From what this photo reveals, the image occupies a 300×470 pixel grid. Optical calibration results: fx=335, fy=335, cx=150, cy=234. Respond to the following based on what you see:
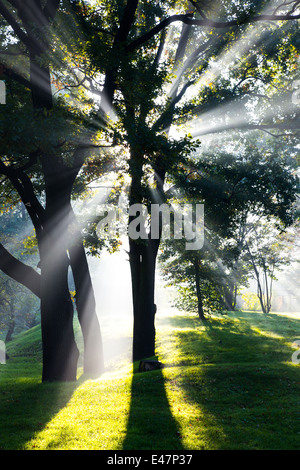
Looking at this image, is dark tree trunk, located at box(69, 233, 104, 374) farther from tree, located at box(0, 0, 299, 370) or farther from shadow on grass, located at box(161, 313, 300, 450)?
shadow on grass, located at box(161, 313, 300, 450)

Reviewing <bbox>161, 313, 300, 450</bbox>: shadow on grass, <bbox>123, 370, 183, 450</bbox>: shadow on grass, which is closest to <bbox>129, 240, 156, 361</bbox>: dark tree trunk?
<bbox>161, 313, 300, 450</bbox>: shadow on grass

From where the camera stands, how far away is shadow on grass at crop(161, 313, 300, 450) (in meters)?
7.03

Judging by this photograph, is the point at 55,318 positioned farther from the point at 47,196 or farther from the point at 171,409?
the point at 171,409

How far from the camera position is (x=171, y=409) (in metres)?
8.75

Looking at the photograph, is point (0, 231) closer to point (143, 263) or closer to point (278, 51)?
point (143, 263)

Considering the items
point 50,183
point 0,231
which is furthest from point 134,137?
point 0,231

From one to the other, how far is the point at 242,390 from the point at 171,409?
274cm

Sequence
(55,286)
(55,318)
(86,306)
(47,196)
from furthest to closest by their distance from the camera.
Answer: (86,306) < (47,196) < (55,286) < (55,318)

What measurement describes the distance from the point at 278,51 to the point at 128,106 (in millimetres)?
7311

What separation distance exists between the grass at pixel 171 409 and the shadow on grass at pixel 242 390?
0.02 m

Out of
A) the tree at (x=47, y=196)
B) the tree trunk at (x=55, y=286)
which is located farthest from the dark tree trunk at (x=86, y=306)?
A: the tree trunk at (x=55, y=286)

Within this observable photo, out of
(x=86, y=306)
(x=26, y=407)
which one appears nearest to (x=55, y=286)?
(x=86, y=306)

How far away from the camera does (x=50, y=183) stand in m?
12.7

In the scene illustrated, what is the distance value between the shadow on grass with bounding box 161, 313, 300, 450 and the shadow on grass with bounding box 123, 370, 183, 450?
1.71 feet
